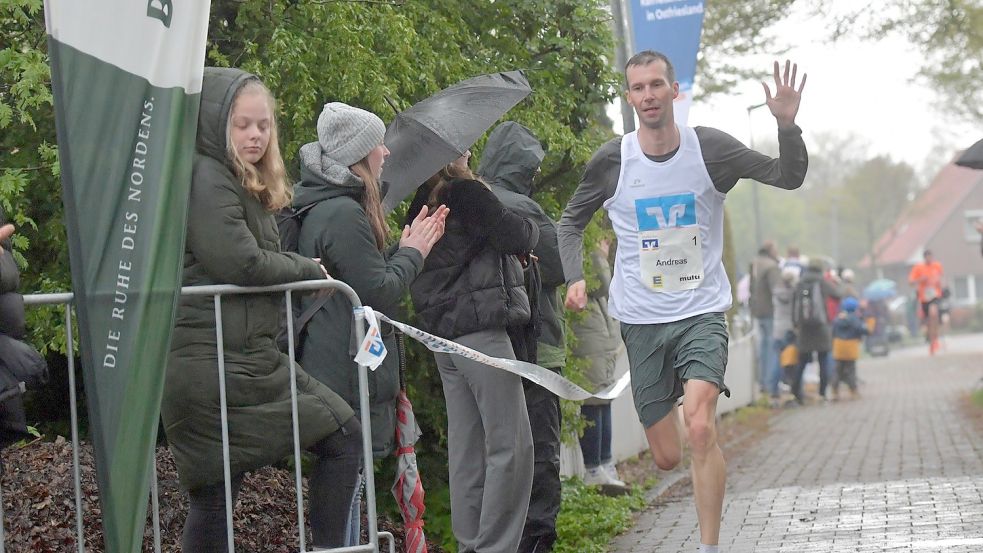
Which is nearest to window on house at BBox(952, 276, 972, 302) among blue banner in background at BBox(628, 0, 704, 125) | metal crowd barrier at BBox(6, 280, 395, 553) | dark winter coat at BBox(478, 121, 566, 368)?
blue banner in background at BBox(628, 0, 704, 125)

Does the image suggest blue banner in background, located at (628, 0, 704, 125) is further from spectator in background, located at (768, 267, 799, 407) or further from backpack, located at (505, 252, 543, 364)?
spectator in background, located at (768, 267, 799, 407)

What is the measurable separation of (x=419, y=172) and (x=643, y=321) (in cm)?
117

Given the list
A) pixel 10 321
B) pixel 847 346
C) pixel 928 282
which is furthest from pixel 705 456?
pixel 928 282

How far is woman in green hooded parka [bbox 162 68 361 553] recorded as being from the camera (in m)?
4.89

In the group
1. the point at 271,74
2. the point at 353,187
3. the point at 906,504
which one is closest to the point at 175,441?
the point at 353,187

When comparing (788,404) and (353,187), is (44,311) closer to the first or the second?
(353,187)

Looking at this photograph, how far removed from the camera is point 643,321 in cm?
638

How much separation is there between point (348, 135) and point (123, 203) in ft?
4.11

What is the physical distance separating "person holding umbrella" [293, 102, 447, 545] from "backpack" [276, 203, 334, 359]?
0.06 ft

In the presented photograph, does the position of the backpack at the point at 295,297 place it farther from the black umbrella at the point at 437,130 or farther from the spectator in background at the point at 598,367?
the spectator in background at the point at 598,367

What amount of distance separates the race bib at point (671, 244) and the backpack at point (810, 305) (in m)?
14.2

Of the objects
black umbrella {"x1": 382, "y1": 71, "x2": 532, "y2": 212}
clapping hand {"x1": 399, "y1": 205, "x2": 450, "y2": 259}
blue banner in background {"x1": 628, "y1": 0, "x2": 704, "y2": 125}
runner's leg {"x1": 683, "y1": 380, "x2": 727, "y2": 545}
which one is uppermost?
blue banner in background {"x1": 628, "y1": 0, "x2": 704, "y2": 125}

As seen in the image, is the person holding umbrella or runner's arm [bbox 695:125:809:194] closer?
the person holding umbrella

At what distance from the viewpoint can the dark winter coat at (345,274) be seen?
5.46m
